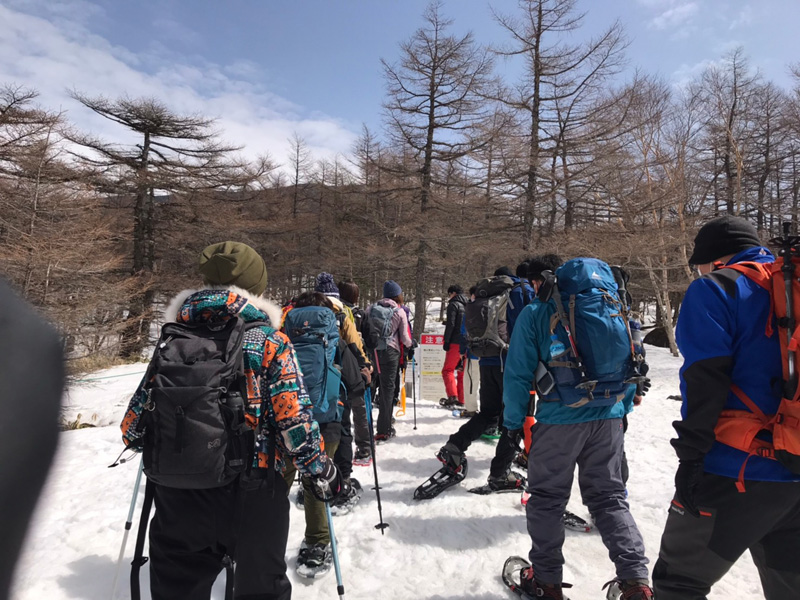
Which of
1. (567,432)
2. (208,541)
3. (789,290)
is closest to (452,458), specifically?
(567,432)

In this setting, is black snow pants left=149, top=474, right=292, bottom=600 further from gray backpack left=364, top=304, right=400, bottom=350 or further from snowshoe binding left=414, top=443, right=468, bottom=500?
gray backpack left=364, top=304, right=400, bottom=350

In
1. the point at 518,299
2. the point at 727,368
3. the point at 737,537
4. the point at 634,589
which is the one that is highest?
the point at 518,299

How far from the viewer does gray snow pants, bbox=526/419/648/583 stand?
2639 millimetres

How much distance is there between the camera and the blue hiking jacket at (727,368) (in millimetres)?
1791

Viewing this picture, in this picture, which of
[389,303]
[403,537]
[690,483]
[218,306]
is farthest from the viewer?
[389,303]

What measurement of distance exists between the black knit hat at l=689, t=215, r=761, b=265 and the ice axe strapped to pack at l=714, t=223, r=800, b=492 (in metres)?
0.25

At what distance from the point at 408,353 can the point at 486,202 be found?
1254cm

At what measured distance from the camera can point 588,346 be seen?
8.70 ft

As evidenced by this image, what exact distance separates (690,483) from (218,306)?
7.23 ft

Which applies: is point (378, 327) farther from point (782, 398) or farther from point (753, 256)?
point (782, 398)

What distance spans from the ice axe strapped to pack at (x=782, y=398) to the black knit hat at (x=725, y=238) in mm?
248

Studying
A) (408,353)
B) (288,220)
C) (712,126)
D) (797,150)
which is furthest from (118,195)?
(797,150)

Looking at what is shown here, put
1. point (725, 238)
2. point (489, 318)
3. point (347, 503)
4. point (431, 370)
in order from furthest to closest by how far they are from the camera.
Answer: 1. point (431, 370)
2. point (489, 318)
3. point (347, 503)
4. point (725, 238)

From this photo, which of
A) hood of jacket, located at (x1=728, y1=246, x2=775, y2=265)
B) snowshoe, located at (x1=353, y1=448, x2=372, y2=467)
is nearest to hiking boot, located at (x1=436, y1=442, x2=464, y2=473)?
snowshoe, located at (x1=353, y1=448, x2=372, y2=467)
